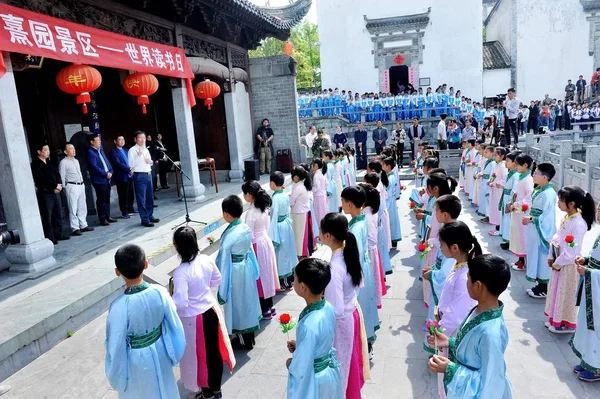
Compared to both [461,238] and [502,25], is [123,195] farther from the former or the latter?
[502,25]

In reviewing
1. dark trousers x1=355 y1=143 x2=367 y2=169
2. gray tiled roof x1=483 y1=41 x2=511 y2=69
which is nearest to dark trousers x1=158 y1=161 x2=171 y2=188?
dark trousers x1=355 y1=143 x2=367 y2=169

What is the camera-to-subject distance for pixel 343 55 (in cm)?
2312

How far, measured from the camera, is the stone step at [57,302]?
409 cm

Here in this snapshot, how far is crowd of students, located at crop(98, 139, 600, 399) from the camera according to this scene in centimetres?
230

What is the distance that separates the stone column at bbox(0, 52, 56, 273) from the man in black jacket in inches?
56.8

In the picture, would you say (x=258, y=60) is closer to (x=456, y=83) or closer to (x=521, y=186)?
(x=521, y=186)

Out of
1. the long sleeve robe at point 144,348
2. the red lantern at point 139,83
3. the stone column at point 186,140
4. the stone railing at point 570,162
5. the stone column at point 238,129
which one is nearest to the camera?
the long sleeve robe at point 144,348

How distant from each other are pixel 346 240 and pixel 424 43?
71.8 feet

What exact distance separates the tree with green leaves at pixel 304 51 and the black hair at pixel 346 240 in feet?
114

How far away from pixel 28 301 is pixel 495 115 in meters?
18.3

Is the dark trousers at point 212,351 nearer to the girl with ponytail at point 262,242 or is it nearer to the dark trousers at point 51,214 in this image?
the girl with ponytail at point 262,242

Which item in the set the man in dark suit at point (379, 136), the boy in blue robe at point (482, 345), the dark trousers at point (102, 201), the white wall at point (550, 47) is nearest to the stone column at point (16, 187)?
the dark trousers at point (102, 201)

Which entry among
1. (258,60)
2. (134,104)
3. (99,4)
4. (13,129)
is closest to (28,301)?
(13,129)

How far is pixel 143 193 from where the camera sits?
7.77m
